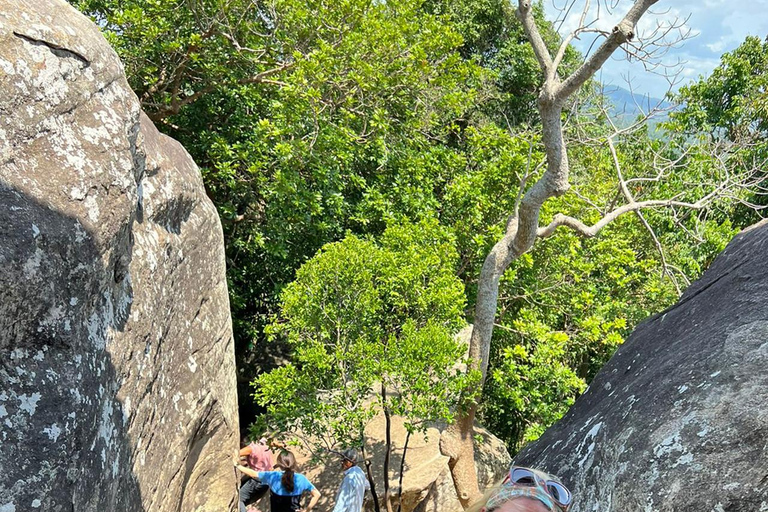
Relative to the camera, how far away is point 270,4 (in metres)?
8.05

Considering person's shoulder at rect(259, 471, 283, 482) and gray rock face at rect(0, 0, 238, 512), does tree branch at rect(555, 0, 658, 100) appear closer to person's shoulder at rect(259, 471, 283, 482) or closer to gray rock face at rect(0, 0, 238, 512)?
gray rock face at rect(0, 0, 238, 512)

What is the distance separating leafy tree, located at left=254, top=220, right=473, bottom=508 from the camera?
19.3 feet

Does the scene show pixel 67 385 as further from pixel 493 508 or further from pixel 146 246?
pixel 493 508

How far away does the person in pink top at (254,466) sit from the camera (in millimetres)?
6621

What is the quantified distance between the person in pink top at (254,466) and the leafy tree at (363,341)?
2.26 ft

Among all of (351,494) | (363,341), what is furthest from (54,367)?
(363,341)

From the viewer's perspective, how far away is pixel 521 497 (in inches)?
76.1

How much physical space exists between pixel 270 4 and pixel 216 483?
6736mm

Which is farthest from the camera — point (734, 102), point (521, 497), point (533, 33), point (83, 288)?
point (734, 102)

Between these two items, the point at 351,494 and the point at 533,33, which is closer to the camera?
the point at 351,494

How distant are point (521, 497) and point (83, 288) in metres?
2.57

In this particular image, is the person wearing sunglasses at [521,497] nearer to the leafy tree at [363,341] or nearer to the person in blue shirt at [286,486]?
the leafy tree at [363,341]

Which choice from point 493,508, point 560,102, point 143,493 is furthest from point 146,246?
point 560,102

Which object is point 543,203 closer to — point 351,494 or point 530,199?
point 530,199
